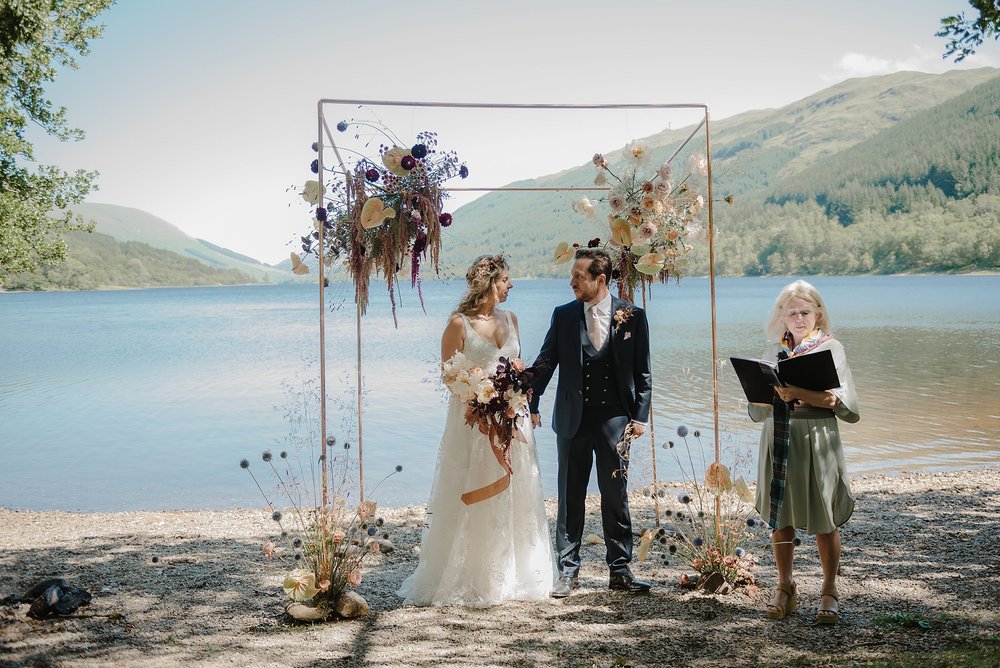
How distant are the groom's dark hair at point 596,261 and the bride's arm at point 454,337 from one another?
2.67 ft

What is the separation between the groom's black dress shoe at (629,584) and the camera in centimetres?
464

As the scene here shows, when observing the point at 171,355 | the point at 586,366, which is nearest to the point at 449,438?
the point at 586,366

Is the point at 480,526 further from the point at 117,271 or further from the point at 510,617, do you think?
the point at 117,271

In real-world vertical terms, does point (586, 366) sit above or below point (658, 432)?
above

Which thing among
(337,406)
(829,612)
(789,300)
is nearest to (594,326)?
(789,300)

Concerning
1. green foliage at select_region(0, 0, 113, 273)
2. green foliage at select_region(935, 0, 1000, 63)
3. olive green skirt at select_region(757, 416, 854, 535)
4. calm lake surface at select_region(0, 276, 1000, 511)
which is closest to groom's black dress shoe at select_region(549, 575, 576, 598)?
calm lake surface at select_region(0, 276, 1000, 511)

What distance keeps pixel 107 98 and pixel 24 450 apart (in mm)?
45563

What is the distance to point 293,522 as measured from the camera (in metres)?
7.21

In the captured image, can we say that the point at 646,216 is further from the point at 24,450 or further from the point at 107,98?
the point at 107,98

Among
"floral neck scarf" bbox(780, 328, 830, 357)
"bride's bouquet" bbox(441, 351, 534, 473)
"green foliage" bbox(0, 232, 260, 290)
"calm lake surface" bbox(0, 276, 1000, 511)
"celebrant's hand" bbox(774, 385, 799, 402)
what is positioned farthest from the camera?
"green foliage" bbox(0, 232, 260, 290)

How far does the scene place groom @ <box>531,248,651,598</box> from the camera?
4.64 m

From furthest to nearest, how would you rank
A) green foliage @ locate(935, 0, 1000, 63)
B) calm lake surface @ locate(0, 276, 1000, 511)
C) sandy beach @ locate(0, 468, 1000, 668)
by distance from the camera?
calm lake surface @ locate(0, 276, 1000, 511) < green foliage @ locate(935, 0, 1000, 63) < sandy beach @ locate(0, 468, 1000, 668)

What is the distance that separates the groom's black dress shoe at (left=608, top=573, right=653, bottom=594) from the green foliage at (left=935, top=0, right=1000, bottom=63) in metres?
4.63

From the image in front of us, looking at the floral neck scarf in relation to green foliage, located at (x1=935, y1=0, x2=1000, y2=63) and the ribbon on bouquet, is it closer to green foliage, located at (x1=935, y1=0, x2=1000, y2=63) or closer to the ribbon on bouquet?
the ribbon on bouquet
